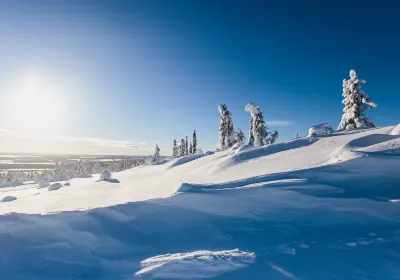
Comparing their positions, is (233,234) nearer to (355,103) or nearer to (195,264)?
(195,264)

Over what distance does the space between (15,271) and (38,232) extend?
98 cm

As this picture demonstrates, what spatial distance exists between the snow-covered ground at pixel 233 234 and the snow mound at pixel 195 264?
16 millimetres

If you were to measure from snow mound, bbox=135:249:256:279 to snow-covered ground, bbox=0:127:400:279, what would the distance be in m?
0.02

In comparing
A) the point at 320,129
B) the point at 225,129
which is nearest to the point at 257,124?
the point at 225,129

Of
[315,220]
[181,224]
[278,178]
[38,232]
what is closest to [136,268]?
[181,224]

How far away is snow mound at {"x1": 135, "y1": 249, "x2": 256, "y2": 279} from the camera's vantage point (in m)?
4.00

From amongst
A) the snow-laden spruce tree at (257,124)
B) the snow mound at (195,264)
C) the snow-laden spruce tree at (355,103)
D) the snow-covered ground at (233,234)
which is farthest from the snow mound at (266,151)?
the snow-laden spruce tree at (257,124)

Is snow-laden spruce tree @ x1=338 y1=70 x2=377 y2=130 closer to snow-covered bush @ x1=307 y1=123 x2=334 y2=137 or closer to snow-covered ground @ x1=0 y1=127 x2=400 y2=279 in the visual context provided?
snow-covered bush @ x1=307 y1=123 x2=334 y2=137

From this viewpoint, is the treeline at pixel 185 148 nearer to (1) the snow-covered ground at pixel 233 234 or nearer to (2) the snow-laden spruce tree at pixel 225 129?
(2) the snow-laden spruce tree at pixel 225 129

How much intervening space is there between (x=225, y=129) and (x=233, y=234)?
45277 millimetres

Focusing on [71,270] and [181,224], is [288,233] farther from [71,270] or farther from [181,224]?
[71,270]

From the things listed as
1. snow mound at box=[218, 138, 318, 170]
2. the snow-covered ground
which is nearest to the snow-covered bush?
snow mound at box=[218, 138, 318, 170]

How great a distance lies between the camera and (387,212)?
19.1 ft

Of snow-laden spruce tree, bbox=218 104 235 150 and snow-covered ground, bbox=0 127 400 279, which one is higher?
snow-laden spruce tree, bbox=218 104 235 150
